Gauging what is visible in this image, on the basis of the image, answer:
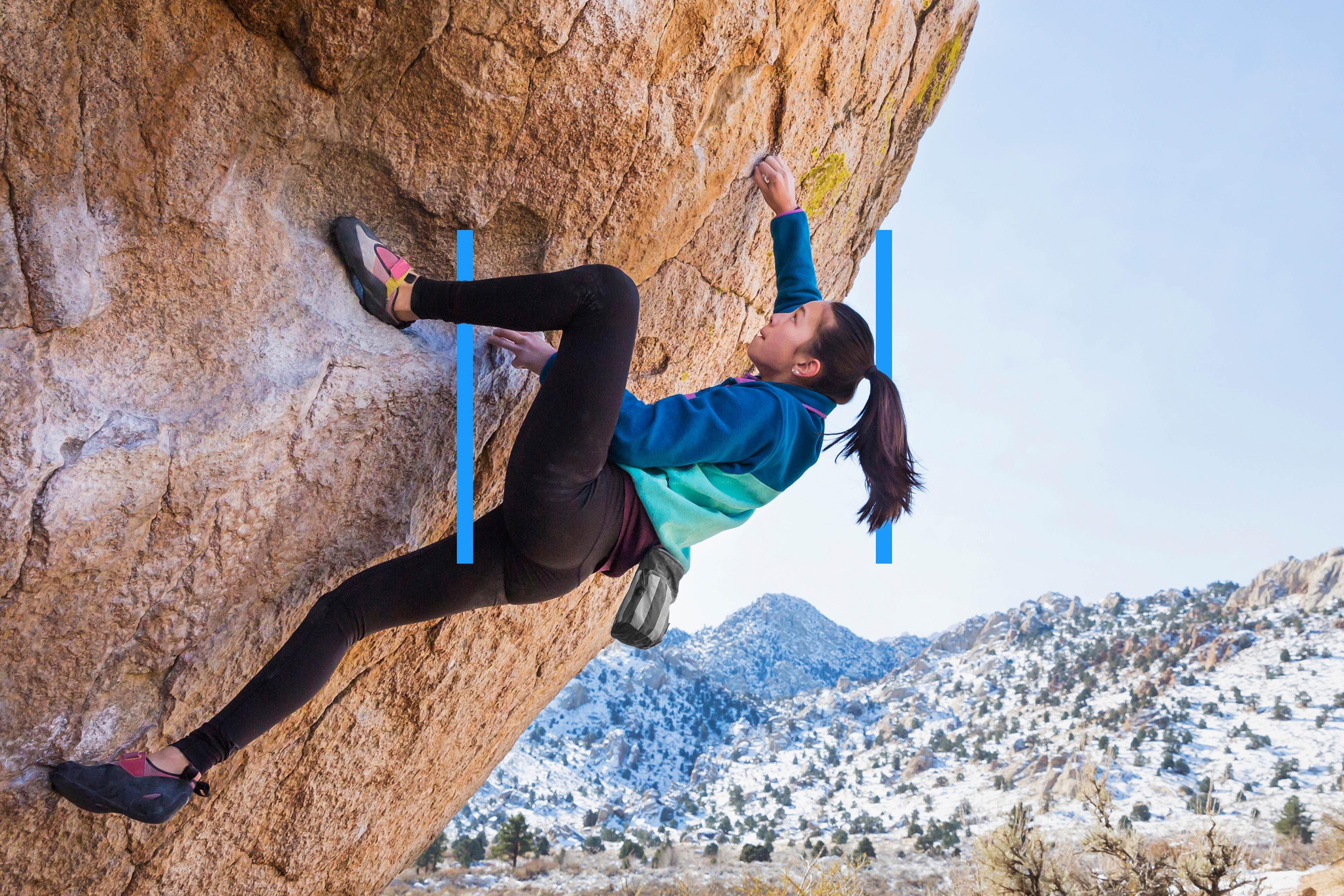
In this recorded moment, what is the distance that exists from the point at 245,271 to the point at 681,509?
3.90ft

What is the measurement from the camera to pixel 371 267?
219 cm

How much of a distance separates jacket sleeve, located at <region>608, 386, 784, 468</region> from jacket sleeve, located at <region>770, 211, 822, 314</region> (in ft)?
1.64

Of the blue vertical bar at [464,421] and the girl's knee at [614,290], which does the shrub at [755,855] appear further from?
the girl's knee at [614,290]

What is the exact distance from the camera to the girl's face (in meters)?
2.21

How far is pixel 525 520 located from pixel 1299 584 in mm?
50558

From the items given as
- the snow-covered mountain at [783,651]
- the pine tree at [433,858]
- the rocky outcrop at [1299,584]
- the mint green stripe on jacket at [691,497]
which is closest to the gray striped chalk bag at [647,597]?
the mint green stripe on jacket at [691,497]

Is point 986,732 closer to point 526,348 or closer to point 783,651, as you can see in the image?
point 783,651

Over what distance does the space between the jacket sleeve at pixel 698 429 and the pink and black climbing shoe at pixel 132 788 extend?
3.71 ft

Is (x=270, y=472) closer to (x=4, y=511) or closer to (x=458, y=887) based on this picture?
(x=4, y=511)

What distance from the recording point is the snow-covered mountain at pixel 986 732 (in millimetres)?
24344

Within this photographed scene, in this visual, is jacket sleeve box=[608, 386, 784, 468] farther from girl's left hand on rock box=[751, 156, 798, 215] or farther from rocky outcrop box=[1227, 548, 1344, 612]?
rocky outcrop box=[1227, 548, 1344, 612]

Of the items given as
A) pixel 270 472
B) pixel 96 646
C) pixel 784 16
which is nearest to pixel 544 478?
pixel 270 472

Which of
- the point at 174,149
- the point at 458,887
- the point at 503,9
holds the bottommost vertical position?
the point at 458,887

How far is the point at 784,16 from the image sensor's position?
2656mm
